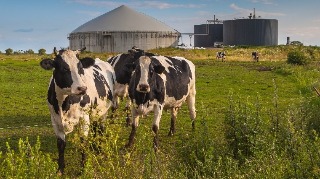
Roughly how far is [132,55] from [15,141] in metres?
3.95

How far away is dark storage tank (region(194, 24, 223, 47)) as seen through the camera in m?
100

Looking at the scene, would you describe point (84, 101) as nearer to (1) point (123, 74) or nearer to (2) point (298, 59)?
(1) point (123, 74)

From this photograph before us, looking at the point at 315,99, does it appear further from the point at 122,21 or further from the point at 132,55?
the point at 122,21

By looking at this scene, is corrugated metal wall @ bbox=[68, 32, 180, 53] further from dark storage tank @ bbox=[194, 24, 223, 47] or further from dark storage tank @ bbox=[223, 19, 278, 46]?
dark storage tank @ bbox=[194, 24, 223, 47]

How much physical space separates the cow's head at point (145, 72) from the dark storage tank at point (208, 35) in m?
88.1

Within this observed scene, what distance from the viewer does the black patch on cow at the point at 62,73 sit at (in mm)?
8938

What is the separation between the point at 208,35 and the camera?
100 metres

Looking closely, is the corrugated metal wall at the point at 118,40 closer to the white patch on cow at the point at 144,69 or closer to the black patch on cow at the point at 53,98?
the white patch on cow at the point at 144,69

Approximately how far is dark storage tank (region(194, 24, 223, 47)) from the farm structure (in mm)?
18741

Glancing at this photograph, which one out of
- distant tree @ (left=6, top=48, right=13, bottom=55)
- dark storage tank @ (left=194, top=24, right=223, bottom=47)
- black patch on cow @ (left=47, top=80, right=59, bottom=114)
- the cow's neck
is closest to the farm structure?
distant tree @ (left=6, top=48, right=13, bottom=55)

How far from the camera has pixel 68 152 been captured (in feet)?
36.1

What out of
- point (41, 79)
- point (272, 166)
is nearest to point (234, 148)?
point (272, 166)

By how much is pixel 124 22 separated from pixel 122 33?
2.58m

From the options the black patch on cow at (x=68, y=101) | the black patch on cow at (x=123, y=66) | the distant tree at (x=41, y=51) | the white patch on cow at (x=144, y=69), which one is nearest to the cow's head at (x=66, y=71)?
the black patch on cow at (x=68, y=101)
